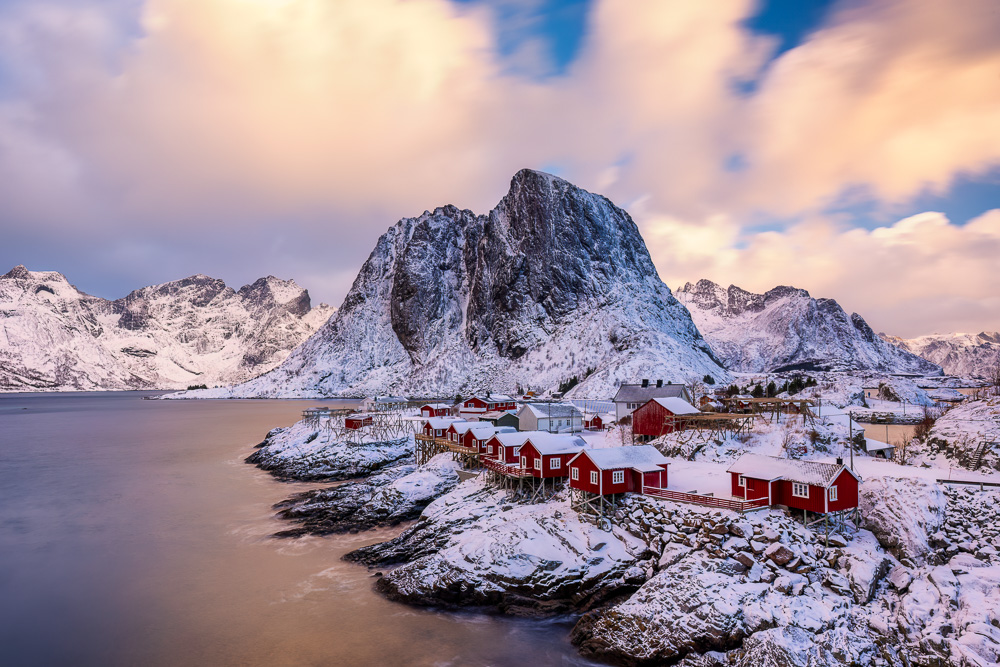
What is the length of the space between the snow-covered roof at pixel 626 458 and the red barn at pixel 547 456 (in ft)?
13.2

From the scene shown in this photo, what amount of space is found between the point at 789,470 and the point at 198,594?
31.5 m

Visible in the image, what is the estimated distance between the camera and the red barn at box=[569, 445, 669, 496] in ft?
102

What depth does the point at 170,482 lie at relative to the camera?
190ft

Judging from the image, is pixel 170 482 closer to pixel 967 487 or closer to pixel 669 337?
pixel 967 487

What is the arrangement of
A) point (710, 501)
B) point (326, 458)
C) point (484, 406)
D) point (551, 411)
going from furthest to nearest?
point (484, 406)
point (326, 458)
point (551, 411)
point (710, 501)

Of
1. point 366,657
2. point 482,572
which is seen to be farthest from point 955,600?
point 366,657

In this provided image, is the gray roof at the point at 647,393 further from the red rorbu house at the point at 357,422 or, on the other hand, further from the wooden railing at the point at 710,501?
the red rorbu house at the point at 357,422

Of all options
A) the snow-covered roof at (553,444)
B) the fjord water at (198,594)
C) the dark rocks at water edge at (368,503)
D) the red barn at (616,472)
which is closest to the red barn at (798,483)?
the red barn at (616,472)

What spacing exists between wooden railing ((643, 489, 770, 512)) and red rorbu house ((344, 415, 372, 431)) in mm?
44790

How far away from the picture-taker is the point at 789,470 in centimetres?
2747

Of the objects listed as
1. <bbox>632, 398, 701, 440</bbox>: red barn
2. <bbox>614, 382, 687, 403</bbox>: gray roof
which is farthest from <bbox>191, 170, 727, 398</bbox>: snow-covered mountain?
<bbox>632, 398, 701, 440</bbox>: red barn

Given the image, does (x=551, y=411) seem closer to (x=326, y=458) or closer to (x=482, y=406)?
(x=482, y=406)

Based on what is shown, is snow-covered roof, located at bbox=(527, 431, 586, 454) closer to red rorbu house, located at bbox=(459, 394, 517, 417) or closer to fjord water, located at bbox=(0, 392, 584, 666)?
fjord water, located at bbox=(0, 392, 584, 666)

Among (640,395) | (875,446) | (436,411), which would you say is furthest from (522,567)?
(436,411)
